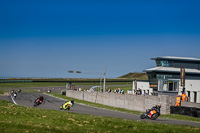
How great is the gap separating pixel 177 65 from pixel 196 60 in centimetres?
483

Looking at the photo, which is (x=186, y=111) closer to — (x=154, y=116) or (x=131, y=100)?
(x=154, y=116)

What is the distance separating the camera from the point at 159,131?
14.5 m

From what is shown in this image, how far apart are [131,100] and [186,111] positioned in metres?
15.9

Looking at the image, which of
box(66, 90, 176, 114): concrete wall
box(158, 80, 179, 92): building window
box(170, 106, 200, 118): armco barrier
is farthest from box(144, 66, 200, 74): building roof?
box(170, 106, 200, 118): armco barrier

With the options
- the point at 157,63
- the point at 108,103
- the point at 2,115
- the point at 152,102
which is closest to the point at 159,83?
the point at 157,63

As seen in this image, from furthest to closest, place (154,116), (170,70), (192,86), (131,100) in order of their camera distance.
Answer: (170,70) → (192,86) → (131,100) → (154,116)

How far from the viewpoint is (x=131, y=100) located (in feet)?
151

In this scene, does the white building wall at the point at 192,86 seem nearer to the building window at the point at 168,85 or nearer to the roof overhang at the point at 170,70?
the building window at the point at 168,85

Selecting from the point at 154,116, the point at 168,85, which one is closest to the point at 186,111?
the point at 154,116

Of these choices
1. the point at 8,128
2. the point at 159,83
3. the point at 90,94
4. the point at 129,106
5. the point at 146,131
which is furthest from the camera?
the point at 159,83

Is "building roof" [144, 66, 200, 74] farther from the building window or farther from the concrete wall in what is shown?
the concrete wall

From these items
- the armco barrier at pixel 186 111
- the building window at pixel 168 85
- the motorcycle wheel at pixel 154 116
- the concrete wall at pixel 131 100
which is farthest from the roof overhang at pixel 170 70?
the motorcycle wheel at pixel 154 116

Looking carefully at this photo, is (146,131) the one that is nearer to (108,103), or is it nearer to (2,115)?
(2,115)

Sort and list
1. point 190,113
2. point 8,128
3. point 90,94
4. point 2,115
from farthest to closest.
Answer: point 90,94
point 190,113
point 2,115
point 8,128
